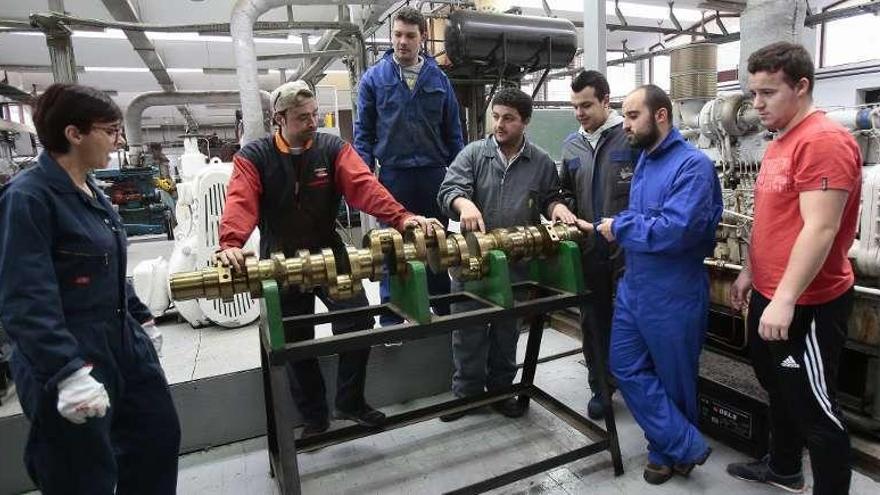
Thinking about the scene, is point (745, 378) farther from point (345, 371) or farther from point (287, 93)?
point (287, 93)

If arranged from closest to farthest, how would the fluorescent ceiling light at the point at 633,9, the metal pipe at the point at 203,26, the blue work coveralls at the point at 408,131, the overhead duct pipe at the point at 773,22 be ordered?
the blue work coveralls at the point at 408,131, the overhead duct pipe at the point at 773,22, the metal pipe at the point at 203,26, the fluorescent ceiling light at the point at 633,9

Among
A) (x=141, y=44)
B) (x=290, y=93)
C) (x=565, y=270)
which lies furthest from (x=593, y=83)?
(x=141, y=44)

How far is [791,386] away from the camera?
4.48 feet

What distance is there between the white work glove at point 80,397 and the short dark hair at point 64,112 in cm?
50

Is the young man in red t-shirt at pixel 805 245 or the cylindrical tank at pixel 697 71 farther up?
the cylindrical tank at pixel 697 71

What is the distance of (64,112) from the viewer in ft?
3.73

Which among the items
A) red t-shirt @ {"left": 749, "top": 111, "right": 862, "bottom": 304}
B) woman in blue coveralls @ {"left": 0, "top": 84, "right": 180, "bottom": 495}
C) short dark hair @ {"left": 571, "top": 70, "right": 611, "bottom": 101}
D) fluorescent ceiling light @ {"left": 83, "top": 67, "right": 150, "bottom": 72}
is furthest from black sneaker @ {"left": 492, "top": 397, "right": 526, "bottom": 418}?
fluorescent ceiling light @ {"left": 83, "top": 67, "right": 150, "bottom": 72}

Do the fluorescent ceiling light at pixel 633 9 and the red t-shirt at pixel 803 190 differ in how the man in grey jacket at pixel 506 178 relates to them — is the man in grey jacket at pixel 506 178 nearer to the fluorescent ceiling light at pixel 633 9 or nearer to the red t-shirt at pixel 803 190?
the red t-shirt at pixel 803 190

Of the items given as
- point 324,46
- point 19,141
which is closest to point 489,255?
point 324,46

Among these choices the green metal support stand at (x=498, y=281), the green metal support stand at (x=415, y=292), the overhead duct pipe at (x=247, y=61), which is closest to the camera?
the green metal support stand at (x=415, y=292)

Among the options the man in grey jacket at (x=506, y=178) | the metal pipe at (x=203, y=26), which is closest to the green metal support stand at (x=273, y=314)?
the man in grey jacket at (x=506, y=178)

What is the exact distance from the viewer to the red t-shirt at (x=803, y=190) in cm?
122

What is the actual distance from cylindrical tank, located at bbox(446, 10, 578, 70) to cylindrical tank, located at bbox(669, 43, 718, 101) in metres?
0.68

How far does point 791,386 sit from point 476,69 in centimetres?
257
